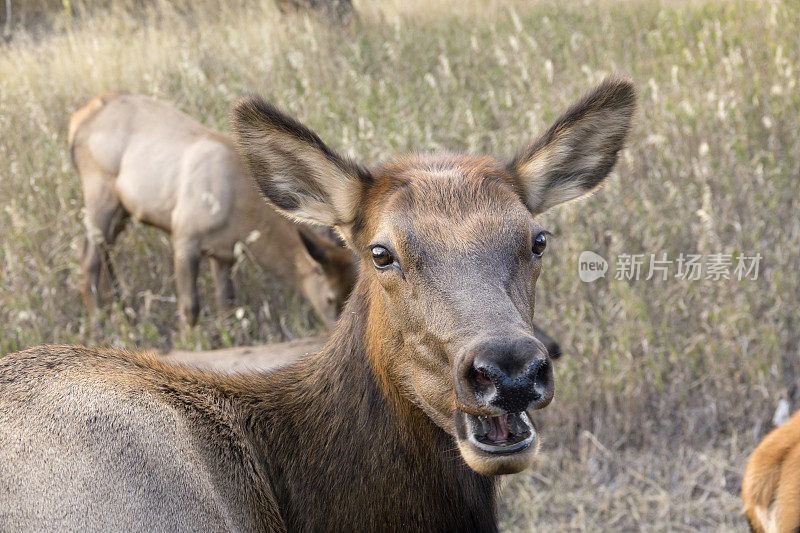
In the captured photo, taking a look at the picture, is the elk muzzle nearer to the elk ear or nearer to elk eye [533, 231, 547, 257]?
elk eye [533, 231, 547, 257]

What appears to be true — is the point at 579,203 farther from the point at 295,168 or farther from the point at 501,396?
the point at 501,396

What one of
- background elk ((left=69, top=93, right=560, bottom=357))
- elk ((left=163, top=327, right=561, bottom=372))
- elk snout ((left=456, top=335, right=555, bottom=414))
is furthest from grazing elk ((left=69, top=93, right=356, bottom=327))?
elk snout ((left=456, top=335, right=555, bottom=414))

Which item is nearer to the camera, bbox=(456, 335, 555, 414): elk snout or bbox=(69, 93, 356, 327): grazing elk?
bbox=(456, 335, 555, 414): elk snout

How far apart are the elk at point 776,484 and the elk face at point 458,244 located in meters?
1.69

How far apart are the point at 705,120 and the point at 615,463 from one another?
390 cm

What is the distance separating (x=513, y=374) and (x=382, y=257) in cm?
77

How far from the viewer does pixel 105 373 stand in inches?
114

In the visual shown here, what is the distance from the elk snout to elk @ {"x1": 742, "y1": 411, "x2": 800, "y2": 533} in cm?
216

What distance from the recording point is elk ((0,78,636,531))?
2480mm

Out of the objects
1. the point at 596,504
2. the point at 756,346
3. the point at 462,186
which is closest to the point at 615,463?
the point at 596,504

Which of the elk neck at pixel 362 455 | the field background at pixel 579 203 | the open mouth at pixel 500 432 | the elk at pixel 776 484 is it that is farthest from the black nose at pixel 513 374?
the field background at pixel 579 203

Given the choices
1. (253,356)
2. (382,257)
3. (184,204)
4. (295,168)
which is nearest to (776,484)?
(382,257)

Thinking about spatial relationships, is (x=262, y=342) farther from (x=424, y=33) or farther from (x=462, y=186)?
(x=424, y=33)

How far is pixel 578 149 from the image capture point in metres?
3.54
